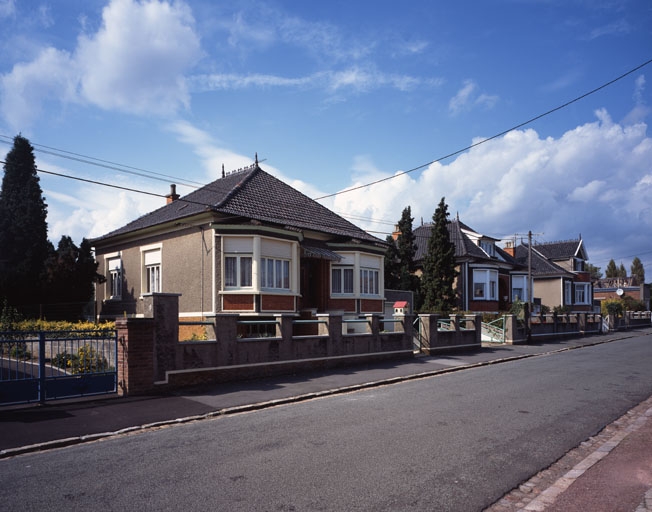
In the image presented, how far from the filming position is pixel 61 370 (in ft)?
41.1

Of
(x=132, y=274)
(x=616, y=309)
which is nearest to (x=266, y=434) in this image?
(x=132, y=274)

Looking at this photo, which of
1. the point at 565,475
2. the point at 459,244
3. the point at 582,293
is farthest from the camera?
the point at 582,293

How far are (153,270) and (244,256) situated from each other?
212 inches

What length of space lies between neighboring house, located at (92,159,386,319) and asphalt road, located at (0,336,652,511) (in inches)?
341

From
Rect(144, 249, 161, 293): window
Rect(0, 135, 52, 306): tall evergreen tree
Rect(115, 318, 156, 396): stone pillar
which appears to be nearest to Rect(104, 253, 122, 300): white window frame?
Rect(144, 249, 161, 293): window

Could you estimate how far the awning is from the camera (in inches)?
866

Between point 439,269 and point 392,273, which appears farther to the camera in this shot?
point 392,273

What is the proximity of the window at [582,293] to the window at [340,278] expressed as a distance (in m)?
40.9

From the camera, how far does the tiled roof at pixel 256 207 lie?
2038cm

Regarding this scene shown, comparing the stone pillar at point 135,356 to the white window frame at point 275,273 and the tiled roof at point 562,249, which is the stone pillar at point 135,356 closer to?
the white window frame at point 275,273

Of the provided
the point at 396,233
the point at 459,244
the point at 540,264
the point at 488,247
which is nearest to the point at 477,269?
the point at 459,244

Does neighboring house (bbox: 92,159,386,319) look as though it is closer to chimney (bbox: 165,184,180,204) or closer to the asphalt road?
chimney (bbox: 165,184,180,204)

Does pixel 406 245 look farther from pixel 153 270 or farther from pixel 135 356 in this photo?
pixel 135 356

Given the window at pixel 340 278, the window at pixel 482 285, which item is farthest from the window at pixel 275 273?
the window at pixel 482 285
